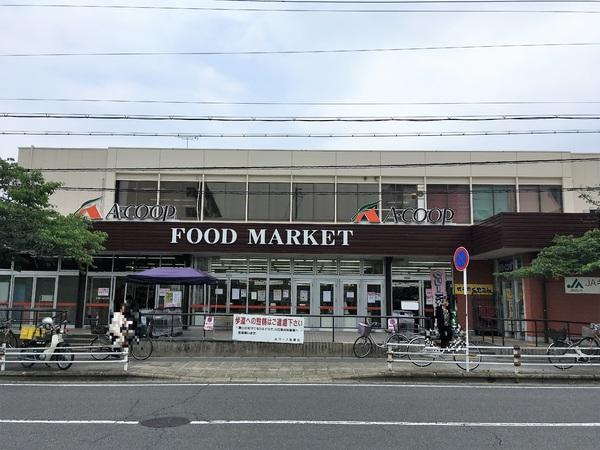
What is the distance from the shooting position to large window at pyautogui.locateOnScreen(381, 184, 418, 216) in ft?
79.4

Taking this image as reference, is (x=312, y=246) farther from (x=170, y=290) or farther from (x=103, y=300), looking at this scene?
(x=103, y=300)

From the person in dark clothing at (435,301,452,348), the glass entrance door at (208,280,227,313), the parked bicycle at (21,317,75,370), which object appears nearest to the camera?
the parked bicycle at (21,317,75,370)

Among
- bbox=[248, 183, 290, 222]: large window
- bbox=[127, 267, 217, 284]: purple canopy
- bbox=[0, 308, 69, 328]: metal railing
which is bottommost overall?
bbox=[0, 308, 69, 328]: metal railing

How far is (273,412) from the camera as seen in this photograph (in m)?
8.01

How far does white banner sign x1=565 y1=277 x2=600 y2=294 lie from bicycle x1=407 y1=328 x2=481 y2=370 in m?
6.37

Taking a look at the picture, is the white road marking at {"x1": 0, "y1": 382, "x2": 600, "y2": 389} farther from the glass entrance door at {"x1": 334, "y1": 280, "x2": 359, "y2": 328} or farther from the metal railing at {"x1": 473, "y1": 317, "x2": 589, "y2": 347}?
the glass entrance door at {"x1": 334, "y1": 280, "x2": 359, "y2": 328}

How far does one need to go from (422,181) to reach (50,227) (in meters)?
16.2

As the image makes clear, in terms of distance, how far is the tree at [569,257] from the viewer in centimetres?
1596

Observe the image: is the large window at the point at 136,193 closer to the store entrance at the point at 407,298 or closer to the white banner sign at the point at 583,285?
the store entrance at the point at 407,298

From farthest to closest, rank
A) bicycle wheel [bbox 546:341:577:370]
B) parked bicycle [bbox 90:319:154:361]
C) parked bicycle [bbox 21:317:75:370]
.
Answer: parked bicycle [bbox 90:319:154:361] < bicycle wheel [bbox 546:341:577:370] < parked bicycle [bbox 21:317:75:370]

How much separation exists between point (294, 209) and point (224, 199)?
10.8 feet

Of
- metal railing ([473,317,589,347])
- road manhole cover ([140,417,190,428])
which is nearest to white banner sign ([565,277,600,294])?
metal railing ([473,317,589,347])

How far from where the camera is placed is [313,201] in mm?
24375

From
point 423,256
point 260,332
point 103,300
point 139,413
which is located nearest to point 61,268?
point 103,300
